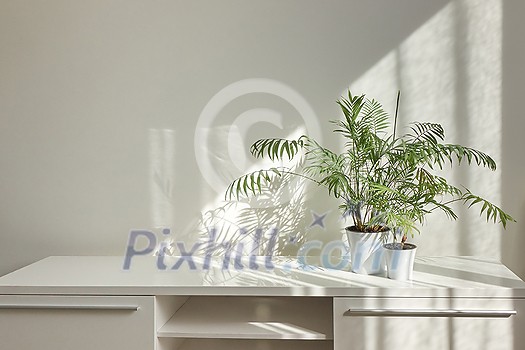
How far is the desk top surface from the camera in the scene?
2105 millimetres

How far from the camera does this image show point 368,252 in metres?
2.30

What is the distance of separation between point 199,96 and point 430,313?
135cm

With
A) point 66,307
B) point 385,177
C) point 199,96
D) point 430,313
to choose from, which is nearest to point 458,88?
point 385,177

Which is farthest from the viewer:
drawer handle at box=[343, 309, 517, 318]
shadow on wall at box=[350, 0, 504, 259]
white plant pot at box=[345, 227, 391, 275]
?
shadow on wall at box=[350, 0, 504, 259]

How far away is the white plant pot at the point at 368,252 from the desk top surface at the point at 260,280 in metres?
0.04

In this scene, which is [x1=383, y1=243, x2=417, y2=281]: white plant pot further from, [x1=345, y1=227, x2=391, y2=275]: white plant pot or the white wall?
the white wall

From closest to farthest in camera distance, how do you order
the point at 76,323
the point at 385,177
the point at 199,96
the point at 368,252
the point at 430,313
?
the point at 430,313, the point at 76,323, the point at 368,252, the point at 385,177, the point at 199,96

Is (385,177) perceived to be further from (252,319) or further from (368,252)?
(252,319)

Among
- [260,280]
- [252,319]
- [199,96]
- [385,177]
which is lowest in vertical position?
[252,319]

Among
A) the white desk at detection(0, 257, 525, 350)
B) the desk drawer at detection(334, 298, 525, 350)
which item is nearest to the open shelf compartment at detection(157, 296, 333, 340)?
the white desk at detection(0, 257, 525, 350)

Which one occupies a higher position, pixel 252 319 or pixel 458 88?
pixel 458 88

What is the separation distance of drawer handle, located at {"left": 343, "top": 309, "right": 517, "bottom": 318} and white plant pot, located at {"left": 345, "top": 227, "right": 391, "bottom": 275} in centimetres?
23

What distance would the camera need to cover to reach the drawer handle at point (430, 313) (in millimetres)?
2064

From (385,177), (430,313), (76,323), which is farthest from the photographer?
(385,177)
